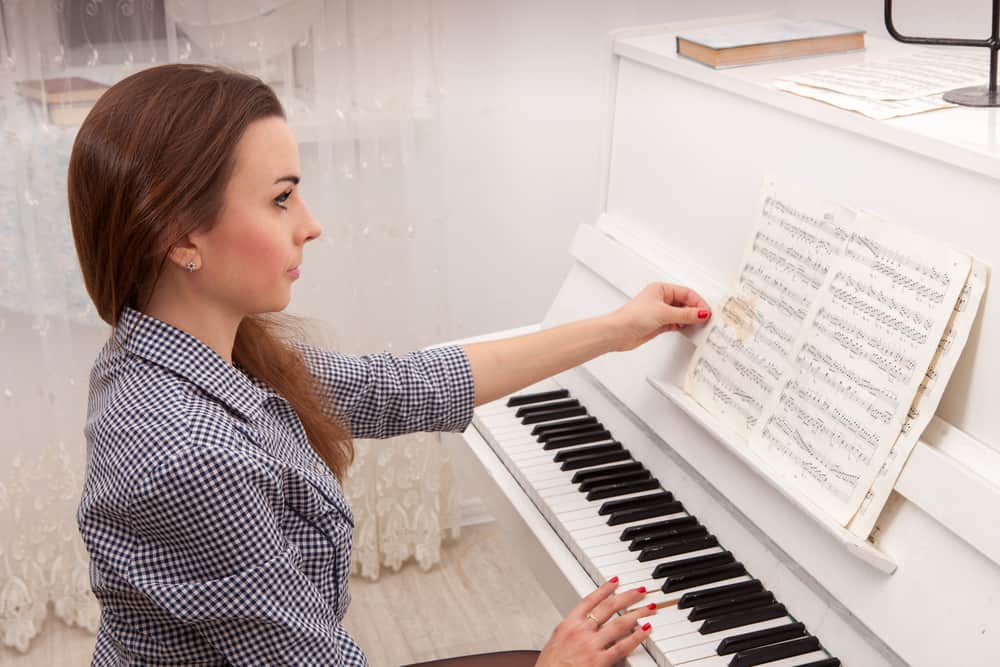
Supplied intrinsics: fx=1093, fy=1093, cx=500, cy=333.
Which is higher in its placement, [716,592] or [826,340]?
[826,340]

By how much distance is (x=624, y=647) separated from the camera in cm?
131

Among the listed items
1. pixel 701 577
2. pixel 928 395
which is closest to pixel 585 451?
pixel 701 577

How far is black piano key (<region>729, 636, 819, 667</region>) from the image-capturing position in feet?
4.11

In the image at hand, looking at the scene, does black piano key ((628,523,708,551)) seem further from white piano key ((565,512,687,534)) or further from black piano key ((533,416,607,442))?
black piano key ((533,416,607,442))

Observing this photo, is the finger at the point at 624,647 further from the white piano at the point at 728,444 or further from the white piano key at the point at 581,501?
the white piano key at the point at 581,501

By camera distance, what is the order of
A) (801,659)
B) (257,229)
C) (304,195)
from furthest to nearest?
(304,195) → (801,659) → (257,229)

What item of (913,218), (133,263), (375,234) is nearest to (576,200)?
(375,234)

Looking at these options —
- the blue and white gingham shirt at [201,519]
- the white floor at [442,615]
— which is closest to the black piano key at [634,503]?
the blue and white gingham shirt at [201,519]

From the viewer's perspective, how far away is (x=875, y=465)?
126 centimetres

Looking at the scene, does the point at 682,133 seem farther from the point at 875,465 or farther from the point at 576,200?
the point at 576,200

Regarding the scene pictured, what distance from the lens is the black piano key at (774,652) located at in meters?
1.25

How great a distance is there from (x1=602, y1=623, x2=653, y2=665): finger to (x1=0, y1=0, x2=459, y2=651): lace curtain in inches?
50.9

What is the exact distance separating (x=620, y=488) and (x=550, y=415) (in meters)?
0.25

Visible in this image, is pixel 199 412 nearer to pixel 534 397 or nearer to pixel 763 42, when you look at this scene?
pixel 534 397
